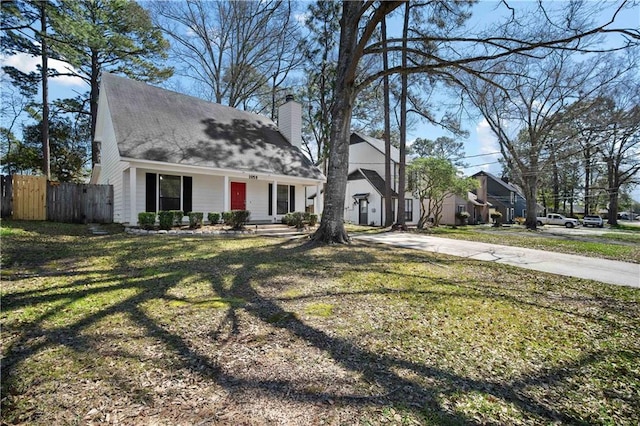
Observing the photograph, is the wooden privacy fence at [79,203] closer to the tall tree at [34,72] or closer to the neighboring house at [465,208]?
the tall tree at [34,72]

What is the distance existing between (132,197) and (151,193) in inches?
48.4

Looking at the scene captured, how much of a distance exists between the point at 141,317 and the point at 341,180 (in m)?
6.64

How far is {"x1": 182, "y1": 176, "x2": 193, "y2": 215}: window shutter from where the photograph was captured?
12.8 meters

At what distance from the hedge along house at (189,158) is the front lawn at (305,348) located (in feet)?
21.5

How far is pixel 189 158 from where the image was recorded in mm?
12086

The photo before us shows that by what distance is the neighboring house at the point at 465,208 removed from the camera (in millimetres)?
30234

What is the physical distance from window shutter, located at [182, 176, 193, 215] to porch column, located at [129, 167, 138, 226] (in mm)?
2036

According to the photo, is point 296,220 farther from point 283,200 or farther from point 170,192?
point 170,192

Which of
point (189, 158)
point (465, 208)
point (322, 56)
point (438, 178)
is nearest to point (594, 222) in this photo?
point (465, 208)

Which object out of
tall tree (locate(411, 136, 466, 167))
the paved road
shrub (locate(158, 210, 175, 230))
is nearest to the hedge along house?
shrub (locate(158, 210, 175, 230))

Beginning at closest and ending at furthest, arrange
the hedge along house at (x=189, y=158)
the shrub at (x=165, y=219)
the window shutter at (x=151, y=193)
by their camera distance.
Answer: the shrub at (x=165, y=219), the hedge along house at (x=189, y=158), the window shutter at (x=151, y=193)

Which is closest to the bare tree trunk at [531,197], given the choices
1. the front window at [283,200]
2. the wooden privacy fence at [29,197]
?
the front window at [283,200]

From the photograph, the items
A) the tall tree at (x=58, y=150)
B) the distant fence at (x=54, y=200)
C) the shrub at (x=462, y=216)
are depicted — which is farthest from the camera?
the shrub at (x=462, y=216)

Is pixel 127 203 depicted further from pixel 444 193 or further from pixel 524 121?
pixel 524 121
